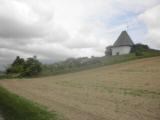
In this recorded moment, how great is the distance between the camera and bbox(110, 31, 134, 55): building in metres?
66.9

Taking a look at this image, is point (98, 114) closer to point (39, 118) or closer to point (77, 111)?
point (77, 111)

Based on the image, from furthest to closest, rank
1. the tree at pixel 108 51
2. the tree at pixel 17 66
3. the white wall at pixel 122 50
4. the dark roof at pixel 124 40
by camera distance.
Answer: the tree at pixel 108 51 < the dark roof at pixel 124 40 < the white wall at pixel 122 50 < the tree at pixel 17 66

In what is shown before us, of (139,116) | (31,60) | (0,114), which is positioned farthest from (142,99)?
(31,60)

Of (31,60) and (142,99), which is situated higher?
(31,60)

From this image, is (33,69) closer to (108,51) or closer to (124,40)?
(108,51)

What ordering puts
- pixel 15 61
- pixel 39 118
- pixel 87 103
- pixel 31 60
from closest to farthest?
pixel 39 118 → pixel 87 103 → pixel 31 60 → pixel 15 61

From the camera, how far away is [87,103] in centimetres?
1533

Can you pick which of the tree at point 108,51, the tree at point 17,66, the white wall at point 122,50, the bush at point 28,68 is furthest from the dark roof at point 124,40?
the tree at point 17,66

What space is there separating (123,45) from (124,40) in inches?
72.0

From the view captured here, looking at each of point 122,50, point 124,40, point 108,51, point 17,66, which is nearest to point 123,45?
point 122,50

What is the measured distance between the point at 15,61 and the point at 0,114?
56.4 meters

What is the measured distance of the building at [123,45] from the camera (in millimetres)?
66900

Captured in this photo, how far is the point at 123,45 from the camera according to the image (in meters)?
67.4

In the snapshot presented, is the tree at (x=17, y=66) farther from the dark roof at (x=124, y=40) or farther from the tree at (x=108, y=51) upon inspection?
the dark roof at (x=124, y=40)
